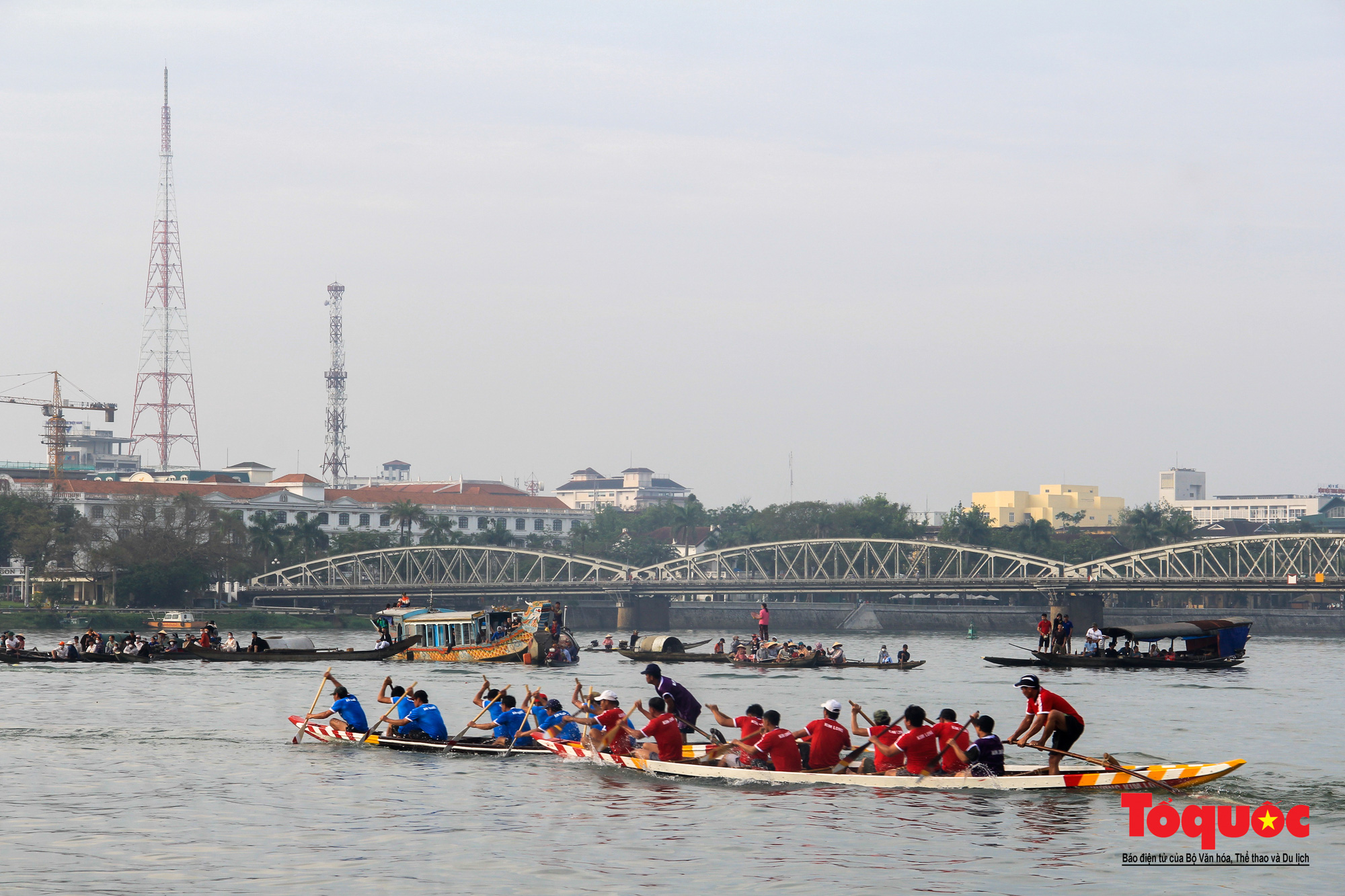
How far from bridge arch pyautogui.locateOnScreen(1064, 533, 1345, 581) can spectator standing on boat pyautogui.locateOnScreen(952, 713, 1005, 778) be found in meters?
93.9

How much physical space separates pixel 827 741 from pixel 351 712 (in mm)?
11998

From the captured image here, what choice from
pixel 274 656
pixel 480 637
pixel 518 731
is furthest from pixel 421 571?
pixel 518 731

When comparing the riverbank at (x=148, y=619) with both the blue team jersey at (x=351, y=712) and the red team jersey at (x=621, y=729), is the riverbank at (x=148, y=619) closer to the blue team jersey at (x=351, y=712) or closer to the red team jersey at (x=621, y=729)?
the blue team jersey at (x=351, y=712)

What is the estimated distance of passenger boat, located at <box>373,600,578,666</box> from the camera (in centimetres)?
6644

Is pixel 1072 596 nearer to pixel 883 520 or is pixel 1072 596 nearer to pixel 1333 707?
pixel 883 520

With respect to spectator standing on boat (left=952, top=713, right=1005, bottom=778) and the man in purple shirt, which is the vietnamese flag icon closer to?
spectator standing on boat (left=952, top=713, right=1005, bottom=778)

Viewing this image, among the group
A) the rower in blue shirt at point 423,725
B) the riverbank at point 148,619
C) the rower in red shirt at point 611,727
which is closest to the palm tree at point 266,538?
the riverbank at point 148,619

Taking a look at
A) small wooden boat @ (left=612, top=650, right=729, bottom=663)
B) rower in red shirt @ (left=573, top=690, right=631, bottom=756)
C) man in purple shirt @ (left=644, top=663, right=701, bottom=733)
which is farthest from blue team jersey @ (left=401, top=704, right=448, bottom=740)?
small wooden boat @ (left=612, top=650, right=729, bottom=663)

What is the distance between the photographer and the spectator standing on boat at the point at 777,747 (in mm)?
25688

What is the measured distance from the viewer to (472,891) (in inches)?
741

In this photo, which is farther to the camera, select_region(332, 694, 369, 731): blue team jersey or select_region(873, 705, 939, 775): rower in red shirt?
select_region(332, 694, 369, 731): blue team jersey

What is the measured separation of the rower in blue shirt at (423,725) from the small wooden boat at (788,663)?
33519mm

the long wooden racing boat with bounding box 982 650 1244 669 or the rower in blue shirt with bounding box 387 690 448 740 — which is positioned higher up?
the rower in blue shirt with bounding box 387 690 448 740

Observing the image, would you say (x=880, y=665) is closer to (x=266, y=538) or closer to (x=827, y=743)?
(x=827, y=743)
